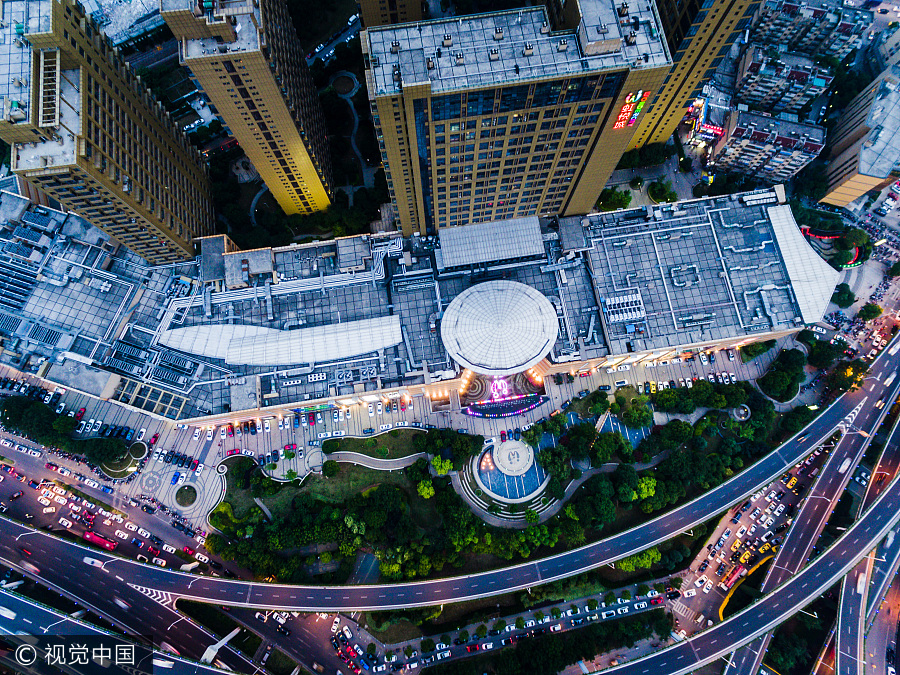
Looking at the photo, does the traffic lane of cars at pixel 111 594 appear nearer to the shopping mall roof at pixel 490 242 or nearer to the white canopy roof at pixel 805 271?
the shopping mall roof at pixel 490 242

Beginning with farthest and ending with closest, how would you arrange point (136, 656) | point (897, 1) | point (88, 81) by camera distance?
1. point (897, 1)
2. point (136, 656)
3. point (88, 81)

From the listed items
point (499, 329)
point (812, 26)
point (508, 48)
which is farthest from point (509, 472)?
point (812, 26)

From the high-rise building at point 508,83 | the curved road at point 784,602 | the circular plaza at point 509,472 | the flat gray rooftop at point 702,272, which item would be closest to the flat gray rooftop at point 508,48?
the high-rise building at point 508,83

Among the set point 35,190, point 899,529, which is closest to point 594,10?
point 35,190

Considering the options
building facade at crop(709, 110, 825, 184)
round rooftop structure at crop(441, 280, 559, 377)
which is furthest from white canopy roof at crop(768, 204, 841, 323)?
round rooftop structure at crop(441, 280, 559, 377)

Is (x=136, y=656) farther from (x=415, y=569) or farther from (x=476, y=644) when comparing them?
(x=476, y=644)

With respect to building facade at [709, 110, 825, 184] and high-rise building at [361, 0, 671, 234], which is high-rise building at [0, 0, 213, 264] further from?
building facade at [709, 110, 825, 184]
